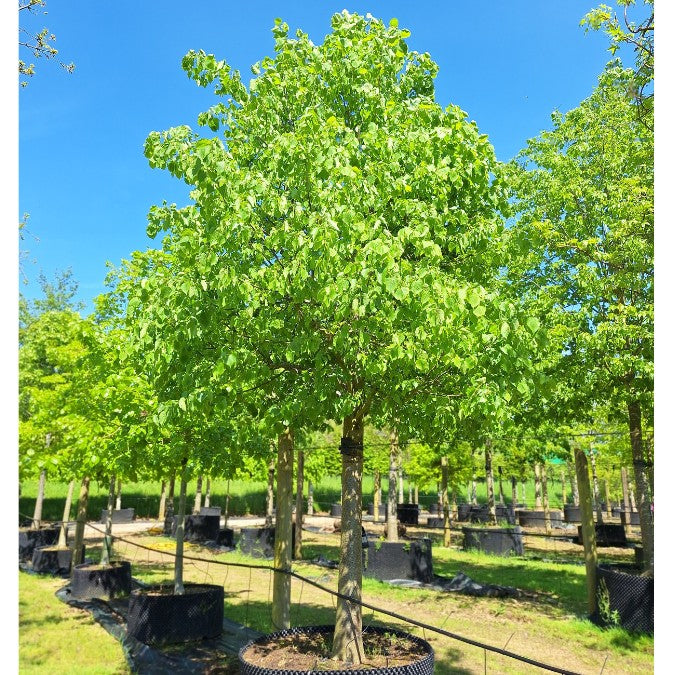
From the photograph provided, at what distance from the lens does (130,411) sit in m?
9.66

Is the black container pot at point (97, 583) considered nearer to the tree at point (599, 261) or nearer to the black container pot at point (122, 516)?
the tree at point (599, 261)

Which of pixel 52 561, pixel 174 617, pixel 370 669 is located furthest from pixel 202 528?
pixel 370 669

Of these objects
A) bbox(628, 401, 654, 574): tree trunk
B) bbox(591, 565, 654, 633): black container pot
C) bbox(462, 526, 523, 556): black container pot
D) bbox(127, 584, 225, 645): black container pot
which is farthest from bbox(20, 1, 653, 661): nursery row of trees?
bbox(462, 526, 523, 556): black container pot

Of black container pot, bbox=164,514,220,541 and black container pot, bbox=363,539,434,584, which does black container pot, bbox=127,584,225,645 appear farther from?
black container pot, bbox=164,514,220,541

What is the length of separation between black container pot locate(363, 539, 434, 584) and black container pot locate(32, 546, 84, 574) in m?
7.41

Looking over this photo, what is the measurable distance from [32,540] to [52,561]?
2807mm

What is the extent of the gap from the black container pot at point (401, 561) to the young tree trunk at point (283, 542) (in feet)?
21.8

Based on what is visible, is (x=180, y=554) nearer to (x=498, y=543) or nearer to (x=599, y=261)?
(x=599, y=261)

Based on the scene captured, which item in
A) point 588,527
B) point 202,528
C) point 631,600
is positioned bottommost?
point 202,528

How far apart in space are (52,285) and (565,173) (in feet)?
105

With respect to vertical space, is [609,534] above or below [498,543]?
below

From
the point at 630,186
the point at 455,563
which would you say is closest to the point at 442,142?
the point at 630,186

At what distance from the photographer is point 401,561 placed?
48.0 ft
